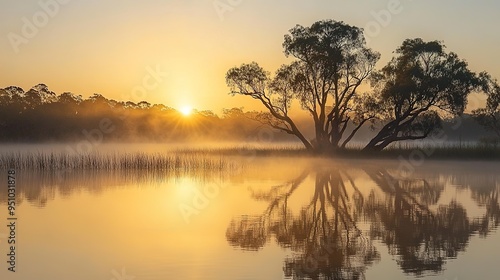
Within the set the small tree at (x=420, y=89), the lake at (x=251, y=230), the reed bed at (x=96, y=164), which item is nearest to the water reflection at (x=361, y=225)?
the lake at (x=251, y=230)

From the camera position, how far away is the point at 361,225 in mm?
Answer: 15734

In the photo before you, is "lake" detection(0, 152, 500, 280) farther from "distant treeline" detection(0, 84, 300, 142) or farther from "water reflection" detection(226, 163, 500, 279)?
"distant treeline" detection(0, 84, 300, 142)

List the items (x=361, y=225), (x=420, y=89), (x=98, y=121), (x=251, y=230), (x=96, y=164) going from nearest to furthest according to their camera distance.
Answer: (x=251, y=230) < (x=361, y=225) < (x=96, y=164) < (x=420, y=89) < (x=98, y=121)

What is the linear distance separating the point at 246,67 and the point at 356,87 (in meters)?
8.89

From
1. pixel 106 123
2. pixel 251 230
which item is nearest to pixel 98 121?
pixel 106 123

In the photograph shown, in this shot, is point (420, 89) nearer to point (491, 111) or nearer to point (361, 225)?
point (491, 111)

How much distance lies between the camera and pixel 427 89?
47.2 m

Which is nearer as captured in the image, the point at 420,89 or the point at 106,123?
the point at 420,89

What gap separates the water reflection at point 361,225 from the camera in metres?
11.7

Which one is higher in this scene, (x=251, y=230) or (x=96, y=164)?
(x=96, y=164)

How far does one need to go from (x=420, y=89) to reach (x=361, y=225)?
1318 inches

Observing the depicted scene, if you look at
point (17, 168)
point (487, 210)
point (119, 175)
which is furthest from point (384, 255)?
point (17, 168)

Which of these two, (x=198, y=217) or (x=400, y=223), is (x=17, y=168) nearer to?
(x=198, y=217)

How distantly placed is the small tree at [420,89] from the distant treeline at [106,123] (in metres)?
6.58
